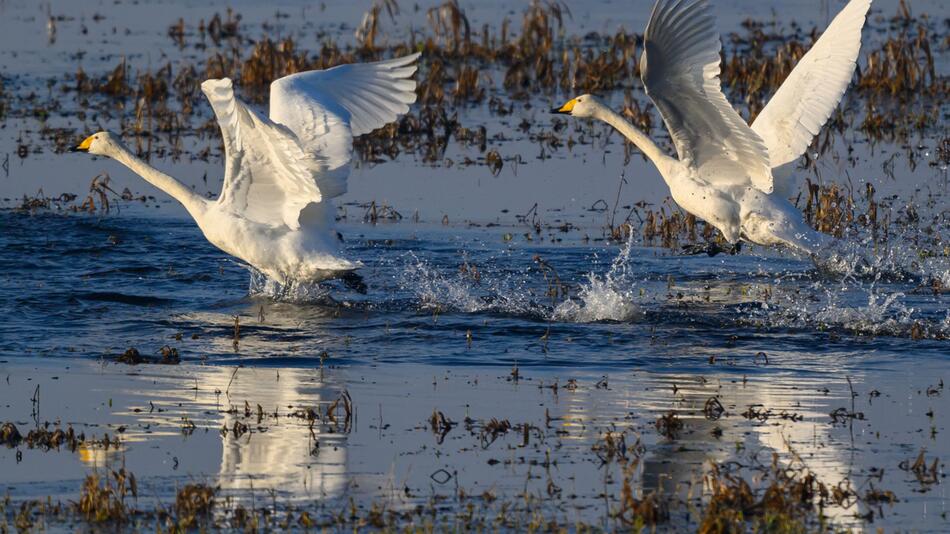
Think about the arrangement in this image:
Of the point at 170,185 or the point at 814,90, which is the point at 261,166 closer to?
the point at 170,185

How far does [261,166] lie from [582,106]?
364cm

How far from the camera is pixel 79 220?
1355cm

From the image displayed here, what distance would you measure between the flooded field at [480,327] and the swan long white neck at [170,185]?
719mm

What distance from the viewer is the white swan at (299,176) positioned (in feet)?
33.9

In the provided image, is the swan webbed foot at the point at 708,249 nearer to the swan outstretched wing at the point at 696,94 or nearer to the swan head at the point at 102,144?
the swan outstretched wing at the point at 696,94

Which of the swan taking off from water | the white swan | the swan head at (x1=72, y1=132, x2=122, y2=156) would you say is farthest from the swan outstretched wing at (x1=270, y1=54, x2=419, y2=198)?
the swan taking off from water

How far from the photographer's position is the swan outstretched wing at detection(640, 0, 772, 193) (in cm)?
1055

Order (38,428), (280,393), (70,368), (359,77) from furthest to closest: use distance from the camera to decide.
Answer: (359,77) → (70,368) → (280,393) → (38,428)

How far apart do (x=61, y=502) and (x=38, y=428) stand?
44.9 inches

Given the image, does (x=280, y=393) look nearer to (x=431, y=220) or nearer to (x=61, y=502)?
(x=61, y=502)

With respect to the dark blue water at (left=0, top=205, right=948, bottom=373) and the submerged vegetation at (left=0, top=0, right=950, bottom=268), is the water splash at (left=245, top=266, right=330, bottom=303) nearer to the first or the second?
the dark blue water at (left=0, top=205, right=948, bottom=373)

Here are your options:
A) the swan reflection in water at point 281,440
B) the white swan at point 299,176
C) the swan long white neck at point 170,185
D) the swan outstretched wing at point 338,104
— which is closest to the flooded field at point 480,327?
the swan reflection in water at point 281,440

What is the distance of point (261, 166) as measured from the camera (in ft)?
33.9

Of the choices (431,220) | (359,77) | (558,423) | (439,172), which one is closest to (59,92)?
(439,172)
